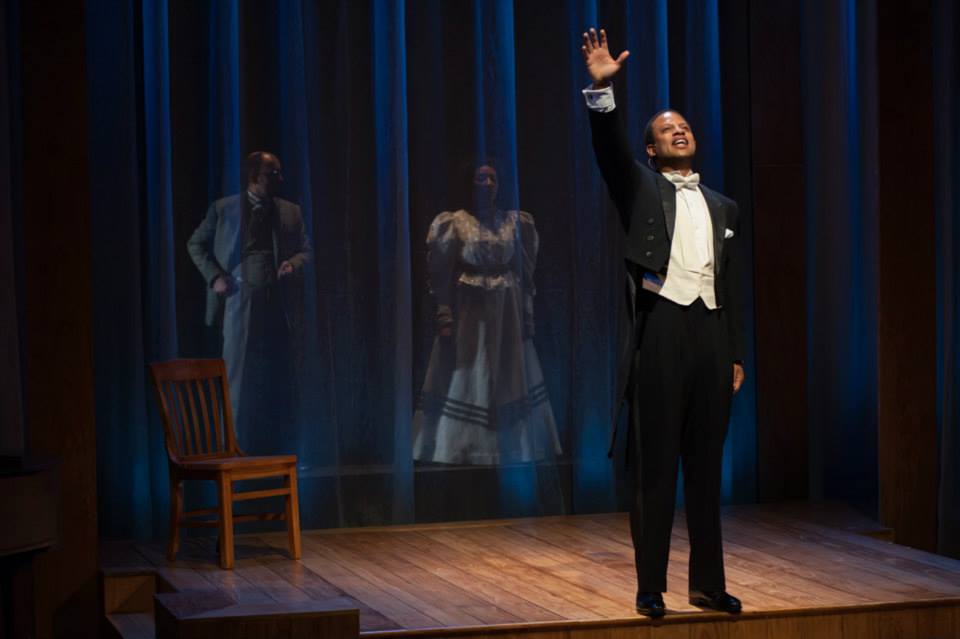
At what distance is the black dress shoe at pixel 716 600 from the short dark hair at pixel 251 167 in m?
2.70

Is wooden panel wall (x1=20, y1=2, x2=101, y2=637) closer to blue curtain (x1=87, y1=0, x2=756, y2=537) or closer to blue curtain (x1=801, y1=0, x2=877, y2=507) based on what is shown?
blue curtain (x1=87, y1=0, x2=756, y2=537)

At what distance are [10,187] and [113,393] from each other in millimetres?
930

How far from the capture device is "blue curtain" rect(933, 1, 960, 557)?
227 inches

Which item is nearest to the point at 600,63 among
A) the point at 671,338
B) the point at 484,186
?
the point at 671,338

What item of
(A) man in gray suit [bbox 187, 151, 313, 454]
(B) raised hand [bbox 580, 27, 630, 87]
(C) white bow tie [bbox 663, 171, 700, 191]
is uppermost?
(B) raised hand [bbox 580, 27, 630, 87]

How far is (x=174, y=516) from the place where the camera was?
5039mm

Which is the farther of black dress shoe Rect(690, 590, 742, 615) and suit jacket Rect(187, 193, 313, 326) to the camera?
suit jacket Rect(187, 193, 313, 326)

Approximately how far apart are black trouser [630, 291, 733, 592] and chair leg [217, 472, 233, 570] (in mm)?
1590

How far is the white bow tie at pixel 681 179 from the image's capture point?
3941 millimetres

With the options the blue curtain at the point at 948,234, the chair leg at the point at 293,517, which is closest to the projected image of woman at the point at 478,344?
the chair leg at the point at 293,517

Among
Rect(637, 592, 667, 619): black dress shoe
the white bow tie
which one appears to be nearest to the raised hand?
the white bow tie

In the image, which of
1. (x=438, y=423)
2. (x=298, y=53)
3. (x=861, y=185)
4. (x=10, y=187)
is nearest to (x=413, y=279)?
(x=438, y=423)

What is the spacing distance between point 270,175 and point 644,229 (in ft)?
7.77

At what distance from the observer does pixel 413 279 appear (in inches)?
234
